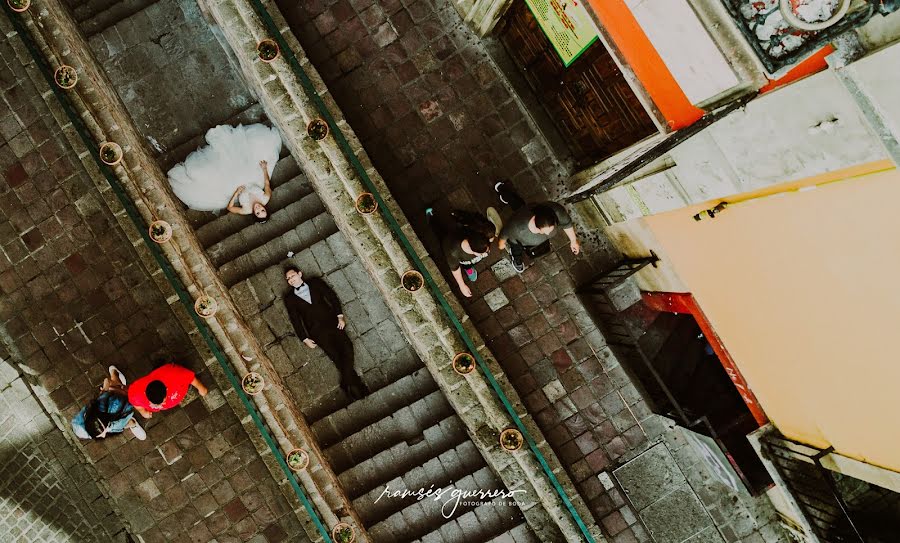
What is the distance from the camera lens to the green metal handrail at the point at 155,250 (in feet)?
19.3

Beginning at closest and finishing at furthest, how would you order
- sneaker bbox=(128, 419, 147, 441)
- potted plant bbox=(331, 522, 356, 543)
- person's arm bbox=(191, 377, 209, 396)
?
potted plant bbox=(331, 522, 356, 543) → person's arm bbox=(191, 377, 209, 396) → sneaker bbox=(128, 419, 147, 441)

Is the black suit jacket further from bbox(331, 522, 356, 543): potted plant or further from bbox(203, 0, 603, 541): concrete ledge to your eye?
bbox(331, 522, 356, 543): potted plant

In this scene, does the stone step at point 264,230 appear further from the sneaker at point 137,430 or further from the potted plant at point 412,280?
the sneaker at point 137,430

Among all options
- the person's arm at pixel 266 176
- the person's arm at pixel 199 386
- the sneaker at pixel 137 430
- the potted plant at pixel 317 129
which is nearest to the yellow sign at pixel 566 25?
the potted plant at pixel 317 129

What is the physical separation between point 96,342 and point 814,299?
8.21 m

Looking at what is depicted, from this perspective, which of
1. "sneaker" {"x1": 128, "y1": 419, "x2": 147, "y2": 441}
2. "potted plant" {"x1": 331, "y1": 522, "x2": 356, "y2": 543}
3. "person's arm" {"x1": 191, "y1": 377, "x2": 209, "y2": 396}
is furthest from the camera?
"sneaker" {"x1": 128, "y1": 419, "x2": 147, "y2": 441}

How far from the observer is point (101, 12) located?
23.9 feet

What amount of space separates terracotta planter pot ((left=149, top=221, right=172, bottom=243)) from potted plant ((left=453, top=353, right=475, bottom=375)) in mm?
3670

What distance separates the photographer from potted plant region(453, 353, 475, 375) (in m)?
5.97

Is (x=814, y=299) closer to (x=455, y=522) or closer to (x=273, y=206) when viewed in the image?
(x=455, y=522)

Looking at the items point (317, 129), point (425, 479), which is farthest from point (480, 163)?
point (425, 479)

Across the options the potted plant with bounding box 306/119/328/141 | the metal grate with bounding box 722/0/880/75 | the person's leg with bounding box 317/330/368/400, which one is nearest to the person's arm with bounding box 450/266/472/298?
the person's leg with bounding box 317/330/368/400

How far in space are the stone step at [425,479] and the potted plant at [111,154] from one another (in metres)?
5.16

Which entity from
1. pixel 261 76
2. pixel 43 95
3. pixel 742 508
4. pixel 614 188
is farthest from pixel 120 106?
pixel 742 508
